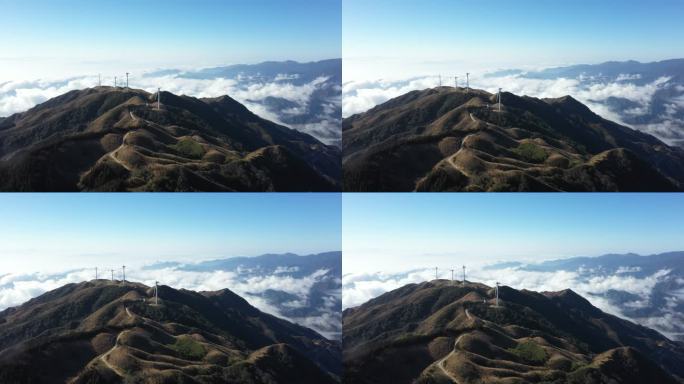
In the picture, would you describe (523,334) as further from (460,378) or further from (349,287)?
(349,287)

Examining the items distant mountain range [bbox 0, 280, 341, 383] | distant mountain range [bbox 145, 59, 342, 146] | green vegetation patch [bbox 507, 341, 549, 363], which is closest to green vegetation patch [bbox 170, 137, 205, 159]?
distant mountain range [bbox 145, 59, 342, 146]

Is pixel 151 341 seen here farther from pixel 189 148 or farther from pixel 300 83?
pixel 300 83

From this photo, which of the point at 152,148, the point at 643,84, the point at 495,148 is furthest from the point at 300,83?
the point at 643,84

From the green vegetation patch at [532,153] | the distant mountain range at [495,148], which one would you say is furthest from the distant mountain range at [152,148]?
the green vegetation patch at [532,153]

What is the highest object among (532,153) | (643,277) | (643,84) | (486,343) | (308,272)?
(643,84)

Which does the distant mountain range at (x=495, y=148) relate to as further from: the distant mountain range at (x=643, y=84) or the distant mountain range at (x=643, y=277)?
the distant mountain range at (x=643, y=277)

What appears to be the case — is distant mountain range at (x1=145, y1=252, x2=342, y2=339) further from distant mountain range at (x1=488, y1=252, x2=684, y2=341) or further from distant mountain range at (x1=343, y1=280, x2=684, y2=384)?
distant mountain range at (x1=488, y1=252, x2=684, y2=341)

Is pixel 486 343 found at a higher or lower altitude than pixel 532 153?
lower
